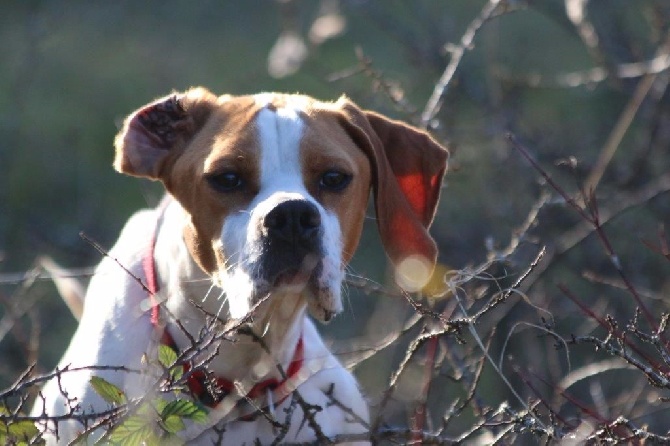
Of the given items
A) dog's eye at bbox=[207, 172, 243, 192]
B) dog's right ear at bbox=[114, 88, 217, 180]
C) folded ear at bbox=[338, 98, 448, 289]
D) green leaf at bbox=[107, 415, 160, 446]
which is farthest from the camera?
folded ear at bbox=[338, 98, 448, 289]

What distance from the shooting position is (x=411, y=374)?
19.1 ft

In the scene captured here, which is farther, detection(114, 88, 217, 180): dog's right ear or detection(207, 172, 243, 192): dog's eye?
detection(114, 88, 217, 180): dog's right ear

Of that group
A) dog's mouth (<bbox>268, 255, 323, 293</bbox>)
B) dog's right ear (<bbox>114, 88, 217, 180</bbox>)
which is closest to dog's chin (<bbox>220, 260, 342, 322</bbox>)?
dog's mouth (<bbox>268, 255, 323, 293</bbox>)

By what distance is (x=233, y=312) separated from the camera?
12.2 ft

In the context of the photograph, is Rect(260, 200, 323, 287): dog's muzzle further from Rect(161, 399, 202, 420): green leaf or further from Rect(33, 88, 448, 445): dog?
Rect(161, 399, 202, 420): green leaf

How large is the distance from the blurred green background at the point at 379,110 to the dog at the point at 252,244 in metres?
0.22

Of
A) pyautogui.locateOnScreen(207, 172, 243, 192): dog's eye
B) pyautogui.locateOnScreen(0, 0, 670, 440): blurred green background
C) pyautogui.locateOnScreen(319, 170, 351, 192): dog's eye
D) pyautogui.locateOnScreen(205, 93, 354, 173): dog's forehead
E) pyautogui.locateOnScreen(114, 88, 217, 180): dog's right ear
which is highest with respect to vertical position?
pyautogui.locateOnScreen(114, 88, 217, 180): dog's right ear

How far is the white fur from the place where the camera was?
12.3ft

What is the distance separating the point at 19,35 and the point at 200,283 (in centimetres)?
871

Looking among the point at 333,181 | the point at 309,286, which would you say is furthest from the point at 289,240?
the point at 333,181

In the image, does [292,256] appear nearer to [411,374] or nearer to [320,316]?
[320,316]

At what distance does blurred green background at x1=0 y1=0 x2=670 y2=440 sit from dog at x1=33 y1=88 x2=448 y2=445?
0.72ft

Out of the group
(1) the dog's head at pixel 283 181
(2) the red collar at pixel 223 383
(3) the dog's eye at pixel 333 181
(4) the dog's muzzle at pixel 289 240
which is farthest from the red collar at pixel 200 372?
(3) the dog's eye at pixel 333 181

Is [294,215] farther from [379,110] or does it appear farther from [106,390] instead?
[379,110]
